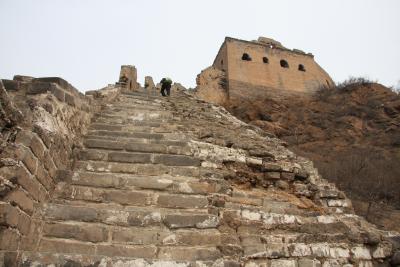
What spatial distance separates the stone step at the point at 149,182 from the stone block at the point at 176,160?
40cm

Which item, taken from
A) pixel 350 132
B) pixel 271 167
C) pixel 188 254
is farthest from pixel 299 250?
pixel 350 132

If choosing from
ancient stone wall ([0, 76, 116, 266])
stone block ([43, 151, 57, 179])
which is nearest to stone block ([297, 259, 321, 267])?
ancient stone wall ([0, 76, 116, 266])

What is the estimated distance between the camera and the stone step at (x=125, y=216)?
3.49 meters

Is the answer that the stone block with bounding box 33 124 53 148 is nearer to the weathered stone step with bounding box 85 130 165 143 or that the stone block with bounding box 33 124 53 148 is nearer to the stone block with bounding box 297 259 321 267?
the weathered stone step with bounding box 85 130 165 143

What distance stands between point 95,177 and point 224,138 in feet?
8.42

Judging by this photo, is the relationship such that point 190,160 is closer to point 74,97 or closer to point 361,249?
point 74,97

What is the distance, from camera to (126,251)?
325cm

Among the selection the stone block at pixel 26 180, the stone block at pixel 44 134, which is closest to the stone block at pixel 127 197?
the stone block at pixel 26 180

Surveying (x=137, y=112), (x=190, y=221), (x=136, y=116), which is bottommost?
(x=190, y=221)

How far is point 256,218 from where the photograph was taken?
4188 millimetres

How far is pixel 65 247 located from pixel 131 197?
96 cm

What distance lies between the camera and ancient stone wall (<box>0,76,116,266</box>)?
2.67 meters

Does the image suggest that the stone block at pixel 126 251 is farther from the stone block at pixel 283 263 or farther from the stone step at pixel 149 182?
the stone block at pixel 283 263

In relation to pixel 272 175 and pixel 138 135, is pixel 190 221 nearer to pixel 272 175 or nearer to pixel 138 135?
pixel 272 175
